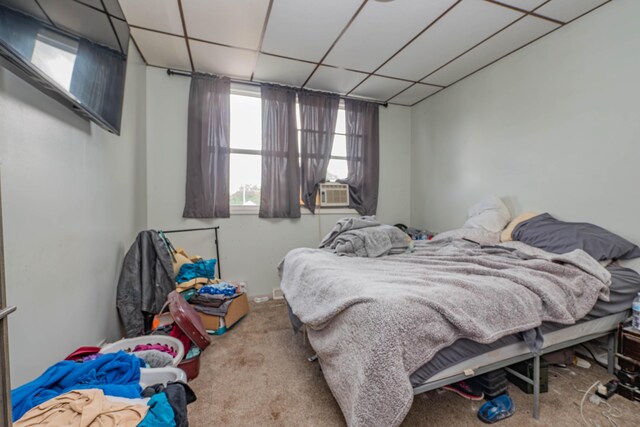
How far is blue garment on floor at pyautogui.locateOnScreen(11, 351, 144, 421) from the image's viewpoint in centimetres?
89

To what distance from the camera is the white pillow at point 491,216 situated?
97.7 inches

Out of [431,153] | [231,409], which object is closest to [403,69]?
[431,153]

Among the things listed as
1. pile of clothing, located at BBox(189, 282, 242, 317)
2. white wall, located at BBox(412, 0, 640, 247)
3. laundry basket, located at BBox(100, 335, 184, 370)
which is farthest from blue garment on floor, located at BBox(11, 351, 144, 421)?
white wall, located at BBox(412, 0, 640, 247)

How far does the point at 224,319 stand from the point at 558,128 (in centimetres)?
322

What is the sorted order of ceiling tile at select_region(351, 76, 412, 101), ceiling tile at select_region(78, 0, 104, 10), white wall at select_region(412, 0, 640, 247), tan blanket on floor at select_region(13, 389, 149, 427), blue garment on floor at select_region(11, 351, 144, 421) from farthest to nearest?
1. ceiling tile at select_region(351, 76, 412, 101)
2. white wall at select_region(412, 0, 640, 247)
3. ceiling tile at select_region(78, 0, 104, 10)
4. blue garment on floor at select_region(11, 351, 144, 421)
5. tan blanket on floor at select_region(13, 389, 149, 427)

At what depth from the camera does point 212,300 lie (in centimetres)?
237

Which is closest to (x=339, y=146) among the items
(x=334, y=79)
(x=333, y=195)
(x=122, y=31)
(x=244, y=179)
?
(x=333, y=195)

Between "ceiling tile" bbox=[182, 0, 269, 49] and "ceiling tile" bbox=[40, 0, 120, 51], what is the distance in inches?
28.9

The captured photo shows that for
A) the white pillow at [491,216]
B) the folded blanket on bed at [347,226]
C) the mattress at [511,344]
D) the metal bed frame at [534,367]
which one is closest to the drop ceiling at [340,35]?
the white pillow at [491,216]

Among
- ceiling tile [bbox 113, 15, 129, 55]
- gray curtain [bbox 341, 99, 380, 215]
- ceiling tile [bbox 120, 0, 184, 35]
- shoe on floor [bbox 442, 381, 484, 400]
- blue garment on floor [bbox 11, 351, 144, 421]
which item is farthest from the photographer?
gray curtain [bbox 341, 99, 380, 215]

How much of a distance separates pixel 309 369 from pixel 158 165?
258cm

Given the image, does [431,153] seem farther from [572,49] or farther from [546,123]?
[572,49]

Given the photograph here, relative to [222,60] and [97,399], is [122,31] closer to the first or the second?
[222,60]

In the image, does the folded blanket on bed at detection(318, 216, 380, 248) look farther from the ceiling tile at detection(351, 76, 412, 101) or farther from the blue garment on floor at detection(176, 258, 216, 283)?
the ceiling tile at detection(351, 76, 412, 101)
